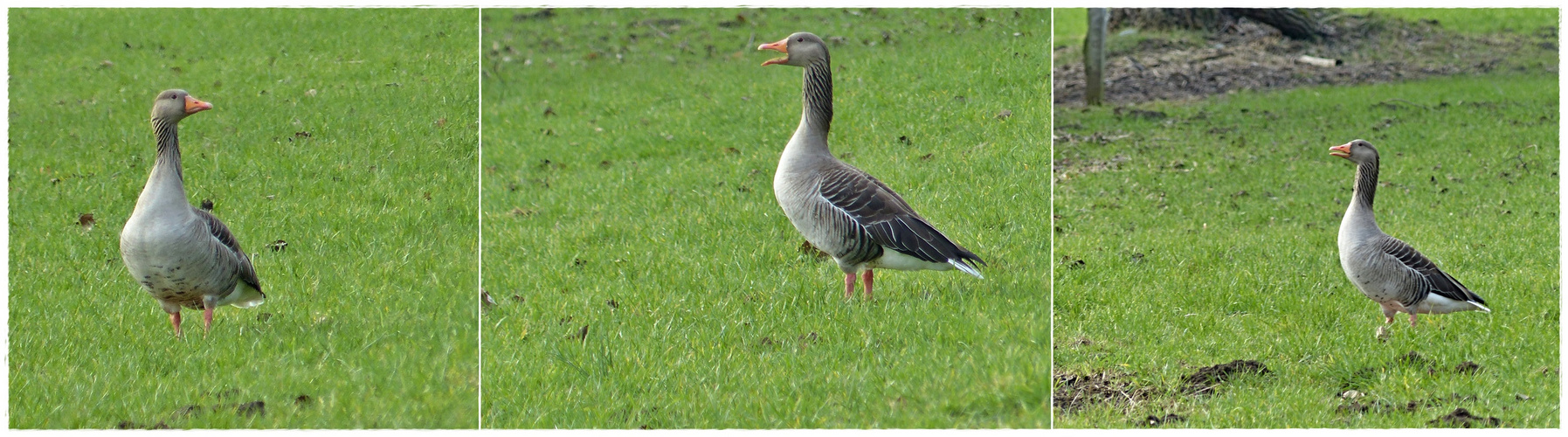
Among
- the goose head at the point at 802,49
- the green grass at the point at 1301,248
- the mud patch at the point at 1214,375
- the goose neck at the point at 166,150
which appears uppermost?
the goose head at the point at 802,49

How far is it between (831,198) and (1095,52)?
402cm

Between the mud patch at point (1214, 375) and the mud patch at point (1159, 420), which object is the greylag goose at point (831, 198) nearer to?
the mud patch at point (1159, 420)

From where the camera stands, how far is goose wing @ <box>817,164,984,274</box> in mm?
4641

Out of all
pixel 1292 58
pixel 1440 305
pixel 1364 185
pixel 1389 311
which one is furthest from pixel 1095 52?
pixel 1292 58

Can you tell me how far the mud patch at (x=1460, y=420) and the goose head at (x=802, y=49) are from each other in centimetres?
302

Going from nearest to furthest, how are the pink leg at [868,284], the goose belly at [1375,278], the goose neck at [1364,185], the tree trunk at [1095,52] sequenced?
the pink leg at [868,284] → the goose belly at [1375,278] → the goose neck at [1364,185] → the tree trunk at [1095,52]

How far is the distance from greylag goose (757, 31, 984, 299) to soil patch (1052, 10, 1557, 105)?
6.31 m

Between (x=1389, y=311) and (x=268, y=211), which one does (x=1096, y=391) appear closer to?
(x=1389, y=311)

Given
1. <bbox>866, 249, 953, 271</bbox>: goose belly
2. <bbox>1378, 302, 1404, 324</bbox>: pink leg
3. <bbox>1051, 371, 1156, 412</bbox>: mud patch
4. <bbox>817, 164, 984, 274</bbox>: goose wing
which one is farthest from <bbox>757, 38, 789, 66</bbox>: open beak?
<bbox>1378, 302, 1404, 324</bbox>: pink leg

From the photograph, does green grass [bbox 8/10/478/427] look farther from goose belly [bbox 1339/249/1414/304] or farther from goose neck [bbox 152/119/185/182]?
goose belly [bbox 1339/249/1414/304]

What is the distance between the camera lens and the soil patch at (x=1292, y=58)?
1192 cm

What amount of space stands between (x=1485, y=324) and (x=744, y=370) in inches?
162

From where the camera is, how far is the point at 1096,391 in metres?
5.25

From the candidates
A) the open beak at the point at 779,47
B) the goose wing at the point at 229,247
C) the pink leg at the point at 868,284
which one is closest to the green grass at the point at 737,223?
the pink leg at the point at 868,284
